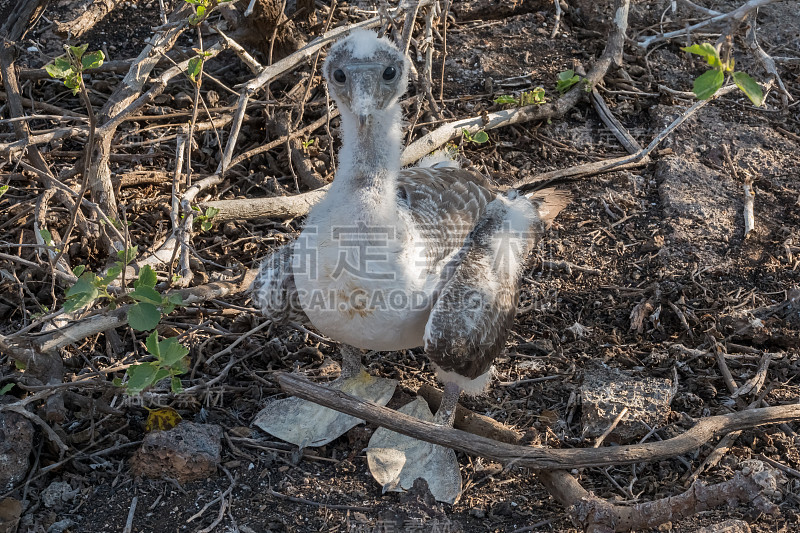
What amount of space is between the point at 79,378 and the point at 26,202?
1492 mm

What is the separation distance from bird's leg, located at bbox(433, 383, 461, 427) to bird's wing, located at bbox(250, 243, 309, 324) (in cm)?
87

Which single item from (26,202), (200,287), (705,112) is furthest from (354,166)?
(705,112)

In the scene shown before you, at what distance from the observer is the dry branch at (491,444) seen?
12.3ft

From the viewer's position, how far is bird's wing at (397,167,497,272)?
162 inches

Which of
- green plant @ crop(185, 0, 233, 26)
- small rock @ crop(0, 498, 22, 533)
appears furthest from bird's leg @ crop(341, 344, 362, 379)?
green plant @ crop(185, 0, 233, 26)

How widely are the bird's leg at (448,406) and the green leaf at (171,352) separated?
1.42 meters

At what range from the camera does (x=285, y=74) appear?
624cm

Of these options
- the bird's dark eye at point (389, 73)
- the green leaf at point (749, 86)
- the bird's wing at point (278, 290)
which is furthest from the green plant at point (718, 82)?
the bird's wing at point (278, 290)

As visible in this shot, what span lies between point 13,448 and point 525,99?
14.2ft

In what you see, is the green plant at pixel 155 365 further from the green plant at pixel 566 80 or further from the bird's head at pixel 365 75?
the green plant at pixel 566 80

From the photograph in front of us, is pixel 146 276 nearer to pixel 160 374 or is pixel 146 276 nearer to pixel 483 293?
pixel 160 374

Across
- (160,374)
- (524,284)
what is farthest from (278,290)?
(524,284)

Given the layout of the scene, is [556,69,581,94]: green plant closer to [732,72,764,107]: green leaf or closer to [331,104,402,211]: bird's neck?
[331,104,402,211]: bird's neck

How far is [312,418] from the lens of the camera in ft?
14.2
